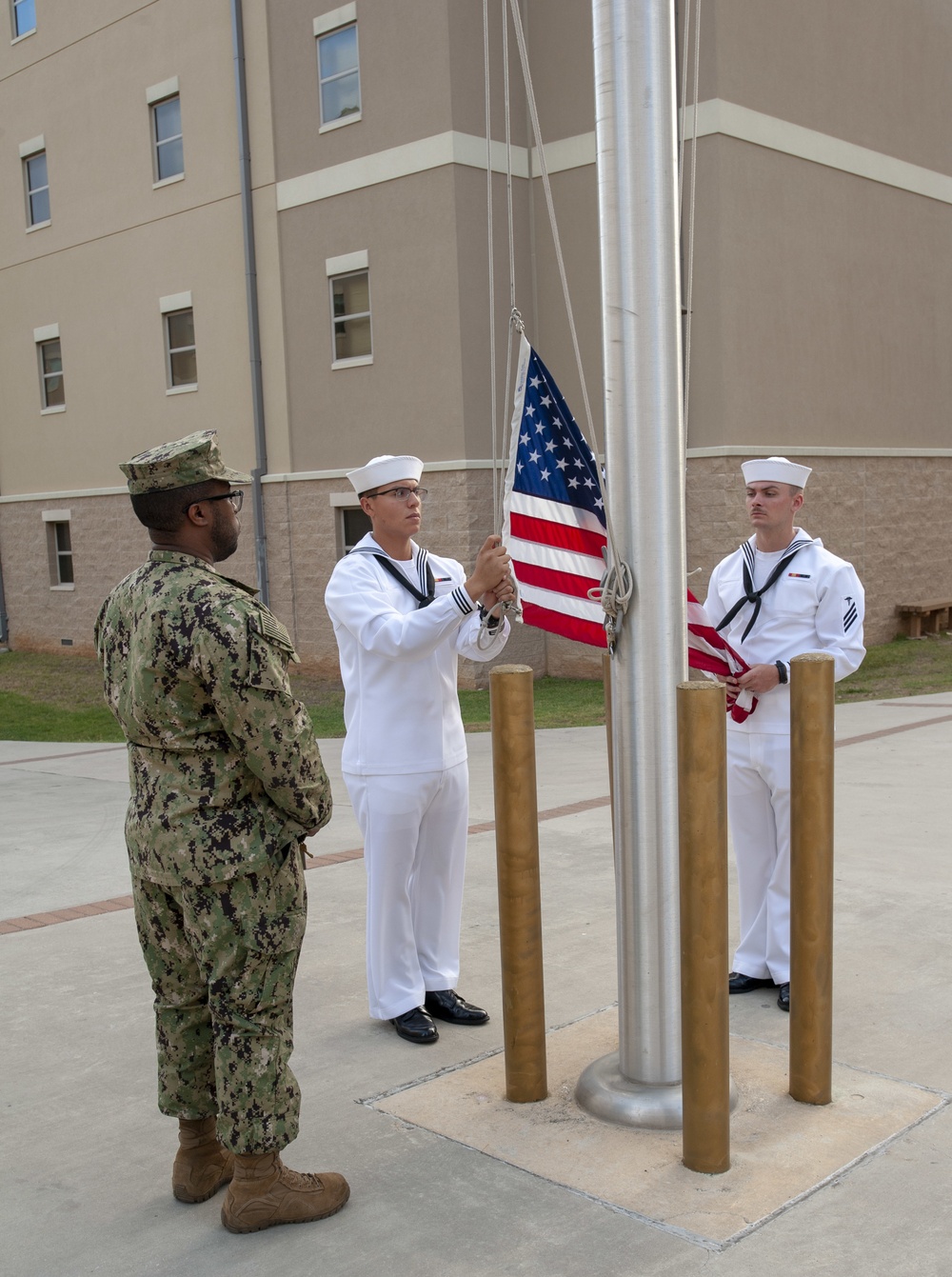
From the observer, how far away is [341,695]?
1658cm

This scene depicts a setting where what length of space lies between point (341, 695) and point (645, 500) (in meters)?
13.2

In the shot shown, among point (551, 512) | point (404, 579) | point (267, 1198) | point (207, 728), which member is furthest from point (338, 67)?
point (267, 1198)

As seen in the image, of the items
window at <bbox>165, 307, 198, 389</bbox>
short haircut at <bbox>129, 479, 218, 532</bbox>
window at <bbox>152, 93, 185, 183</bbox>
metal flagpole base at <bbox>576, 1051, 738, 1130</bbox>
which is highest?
window at <bbox>152, 93, 185, 183</bbox>

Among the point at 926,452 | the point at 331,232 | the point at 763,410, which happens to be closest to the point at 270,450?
the point at 331,232

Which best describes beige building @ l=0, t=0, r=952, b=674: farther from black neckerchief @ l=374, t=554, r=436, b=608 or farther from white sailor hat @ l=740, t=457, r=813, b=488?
black neckerchief @ l=374, t=554, r=436, b=608

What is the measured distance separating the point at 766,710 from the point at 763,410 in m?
12.0

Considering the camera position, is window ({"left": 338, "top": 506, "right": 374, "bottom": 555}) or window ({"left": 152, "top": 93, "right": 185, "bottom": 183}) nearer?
window ({"left": 338, "top": 506, "right": 374, "bottom": 555})

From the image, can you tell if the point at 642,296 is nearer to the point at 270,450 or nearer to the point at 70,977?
the point at 70,977

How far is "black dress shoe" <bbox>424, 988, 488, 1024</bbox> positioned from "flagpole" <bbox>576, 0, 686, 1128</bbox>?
0.95 metres

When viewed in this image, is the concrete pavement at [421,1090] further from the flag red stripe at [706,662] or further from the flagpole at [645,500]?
the flag red stripe at [706,662]

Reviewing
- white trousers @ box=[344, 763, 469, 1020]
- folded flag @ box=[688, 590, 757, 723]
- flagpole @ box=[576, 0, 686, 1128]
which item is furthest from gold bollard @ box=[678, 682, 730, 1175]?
white trousers @ box=[344, 763, 469, 1020]

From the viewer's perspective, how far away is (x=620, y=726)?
12.2 feet

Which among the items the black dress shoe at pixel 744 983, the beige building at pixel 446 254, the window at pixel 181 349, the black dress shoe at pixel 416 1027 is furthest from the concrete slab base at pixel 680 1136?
the window at pixel 181 349

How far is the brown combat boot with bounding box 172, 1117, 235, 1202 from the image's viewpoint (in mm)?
3406
